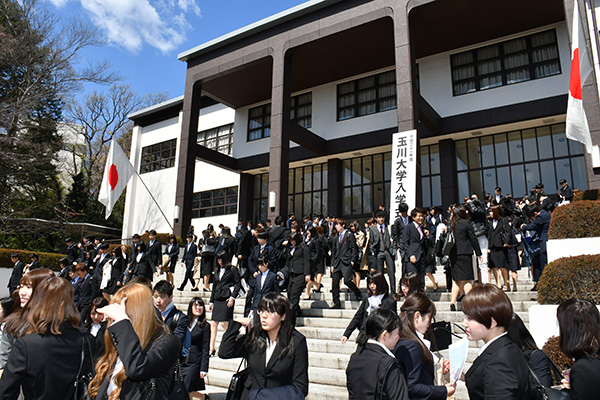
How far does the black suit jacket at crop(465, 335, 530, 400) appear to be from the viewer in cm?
231

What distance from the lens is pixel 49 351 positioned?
278 cm

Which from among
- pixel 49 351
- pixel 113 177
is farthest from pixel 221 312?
pixel 113 177

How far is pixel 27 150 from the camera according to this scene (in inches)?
847

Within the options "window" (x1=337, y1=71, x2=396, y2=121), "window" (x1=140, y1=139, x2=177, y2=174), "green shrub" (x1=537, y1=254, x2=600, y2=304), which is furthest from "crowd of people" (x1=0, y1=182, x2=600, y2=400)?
"window" (x1=140, y1=139, x2=177, y2=174)

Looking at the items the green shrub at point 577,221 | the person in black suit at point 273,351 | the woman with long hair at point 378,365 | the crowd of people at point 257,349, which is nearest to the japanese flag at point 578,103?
the green shrub at point 577,221

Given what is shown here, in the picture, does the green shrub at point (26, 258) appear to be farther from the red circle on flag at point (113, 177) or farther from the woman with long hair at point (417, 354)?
the woman with long hair at point (417, 354)

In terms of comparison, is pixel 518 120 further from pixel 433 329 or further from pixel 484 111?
pixel 433 329

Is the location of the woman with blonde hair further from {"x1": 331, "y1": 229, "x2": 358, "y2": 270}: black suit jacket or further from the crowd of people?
{"x1": 331, "y1": 229, "x2": 358, "y2": 270}: black suit jacket

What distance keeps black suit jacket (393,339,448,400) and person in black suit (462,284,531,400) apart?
62cm

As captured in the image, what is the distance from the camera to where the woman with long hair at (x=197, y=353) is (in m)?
4.81

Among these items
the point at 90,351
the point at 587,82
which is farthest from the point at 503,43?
the point at 90,351

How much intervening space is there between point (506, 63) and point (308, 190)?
10461 mm

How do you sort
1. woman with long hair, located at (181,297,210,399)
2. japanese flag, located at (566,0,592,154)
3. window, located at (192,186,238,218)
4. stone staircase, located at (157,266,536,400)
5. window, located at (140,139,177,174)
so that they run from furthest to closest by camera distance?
window, located at (140,139,177,174)
window, located at (192,186,238,218)
japanese flag, located at (566,0,592,154)
stone staircase, located at (157,266,536,400)
woman with long hair, located at (181,297,210,399)

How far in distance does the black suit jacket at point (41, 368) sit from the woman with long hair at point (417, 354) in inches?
90.4
